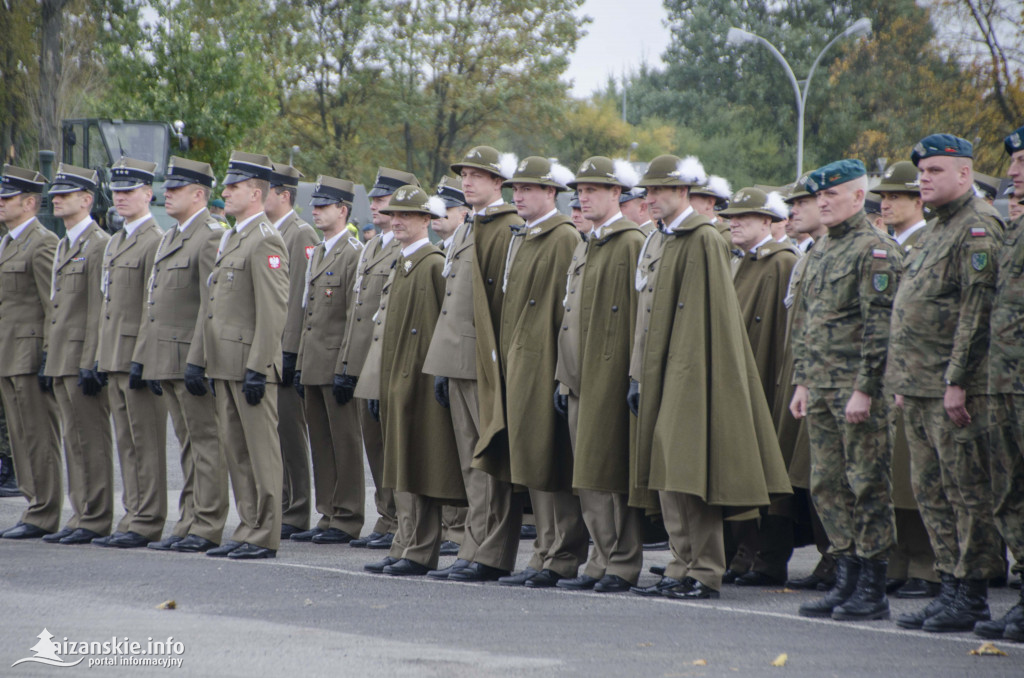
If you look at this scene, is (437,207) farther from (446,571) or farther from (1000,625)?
(1000,625)

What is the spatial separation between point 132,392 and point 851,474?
4.87 m

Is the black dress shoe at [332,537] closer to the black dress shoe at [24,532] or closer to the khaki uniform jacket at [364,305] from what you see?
the khaki uniform jacket at [364,305]

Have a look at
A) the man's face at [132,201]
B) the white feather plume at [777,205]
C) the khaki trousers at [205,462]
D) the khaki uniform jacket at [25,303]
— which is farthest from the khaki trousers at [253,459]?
the white feather plume at [777,205]

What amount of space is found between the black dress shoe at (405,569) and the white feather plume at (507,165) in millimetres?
2327

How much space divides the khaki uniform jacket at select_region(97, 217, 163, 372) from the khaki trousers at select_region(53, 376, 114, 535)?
1.43ft

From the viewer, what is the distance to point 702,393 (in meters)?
7.35

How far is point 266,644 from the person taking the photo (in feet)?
20.0

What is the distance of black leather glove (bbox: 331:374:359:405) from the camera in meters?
9.70

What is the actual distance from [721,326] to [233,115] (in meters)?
26.3

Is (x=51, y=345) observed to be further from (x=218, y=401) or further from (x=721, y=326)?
(x=721, y=326)

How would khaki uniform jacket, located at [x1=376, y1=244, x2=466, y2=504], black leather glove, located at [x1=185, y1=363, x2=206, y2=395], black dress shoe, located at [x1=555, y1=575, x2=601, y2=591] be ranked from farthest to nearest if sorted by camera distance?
black leather glove, located at [x1=185, y1=363, x2=206, y2=395] < khaki uniform jacket, located at [x1=376, y1=244, x2=466, y2=504] < black dress shoe, located at [x1=555, y1=575, x2=601, y2=591]

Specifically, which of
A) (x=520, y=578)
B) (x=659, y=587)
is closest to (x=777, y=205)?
(x=659, y=587)

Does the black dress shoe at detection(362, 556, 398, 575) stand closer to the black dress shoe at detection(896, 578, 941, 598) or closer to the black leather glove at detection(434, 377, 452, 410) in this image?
the black leather glove at detection(434, 377, 452, 410)

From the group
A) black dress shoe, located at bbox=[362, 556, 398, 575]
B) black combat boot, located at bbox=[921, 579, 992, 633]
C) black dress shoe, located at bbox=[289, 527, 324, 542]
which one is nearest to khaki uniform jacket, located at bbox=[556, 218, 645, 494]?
black dress shoe, located at bbox=[362, 556, 398, 575]
